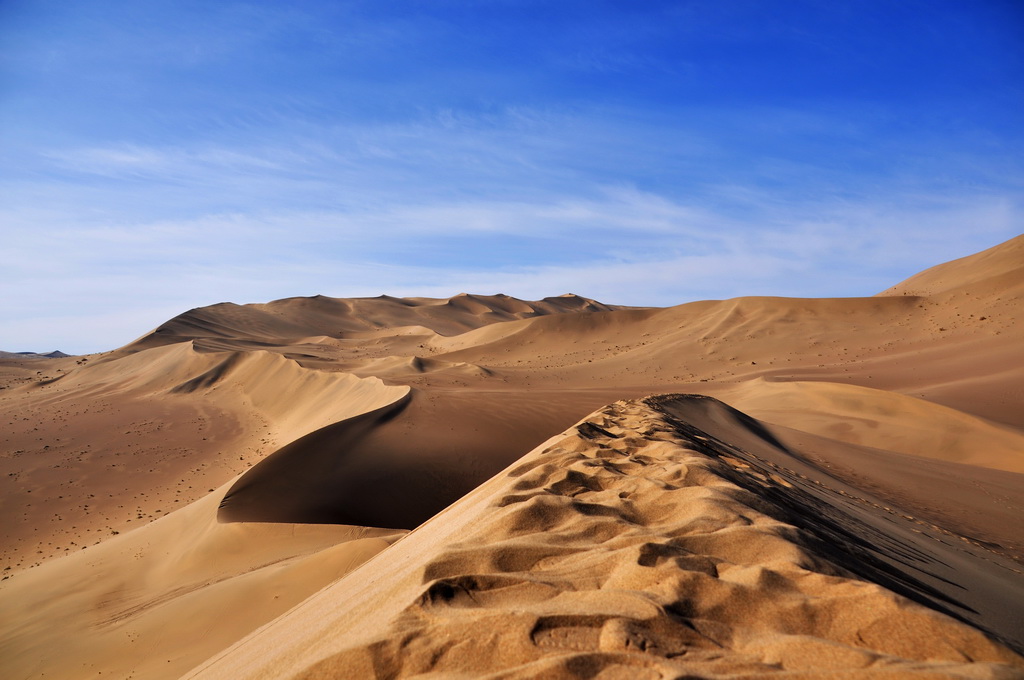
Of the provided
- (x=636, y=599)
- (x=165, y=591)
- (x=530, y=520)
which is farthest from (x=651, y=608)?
(x=165, y=591)

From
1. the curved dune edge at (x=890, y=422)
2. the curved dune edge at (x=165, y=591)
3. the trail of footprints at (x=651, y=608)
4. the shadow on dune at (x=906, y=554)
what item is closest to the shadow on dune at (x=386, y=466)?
the curved dune edge at (x=165, y=591)

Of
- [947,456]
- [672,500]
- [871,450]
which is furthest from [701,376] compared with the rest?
[672,500]

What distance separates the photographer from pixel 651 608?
1892 mm

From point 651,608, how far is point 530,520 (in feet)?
2.93

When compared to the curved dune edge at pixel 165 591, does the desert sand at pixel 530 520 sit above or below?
above

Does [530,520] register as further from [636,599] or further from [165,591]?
[165,591]

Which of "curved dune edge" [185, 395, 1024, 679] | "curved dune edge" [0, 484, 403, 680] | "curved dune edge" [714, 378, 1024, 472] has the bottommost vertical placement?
"curved dune edge" [0, 484, 403, 680]

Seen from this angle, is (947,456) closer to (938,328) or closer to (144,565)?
(144,565)

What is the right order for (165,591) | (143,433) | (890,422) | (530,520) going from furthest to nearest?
(143,433) < (890,422) < (165,591) < (530,520)

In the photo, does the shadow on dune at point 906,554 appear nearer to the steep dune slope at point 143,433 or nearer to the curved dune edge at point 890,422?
the curved dune edge at point 890,422

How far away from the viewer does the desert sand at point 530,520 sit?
1827mm

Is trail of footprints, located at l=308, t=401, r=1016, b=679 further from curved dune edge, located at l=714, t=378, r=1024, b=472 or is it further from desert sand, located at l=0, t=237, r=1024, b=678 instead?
curved dune edge, located at l=714, t=378, r=1024, b=472

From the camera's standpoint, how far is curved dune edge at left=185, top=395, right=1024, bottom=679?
169 cm

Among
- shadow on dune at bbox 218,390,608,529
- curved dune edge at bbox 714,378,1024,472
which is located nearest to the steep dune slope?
shadow on dune at bbox 218,390,608,529
